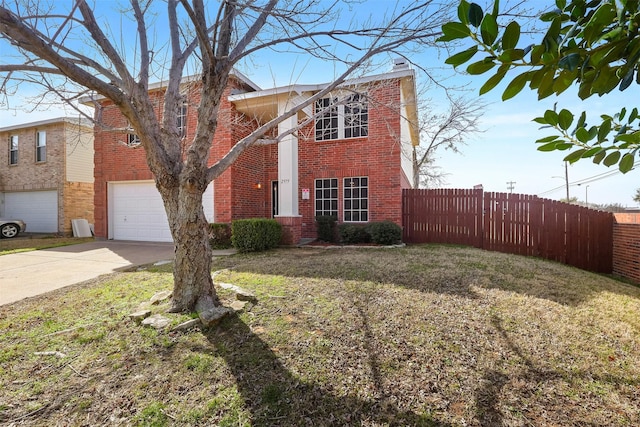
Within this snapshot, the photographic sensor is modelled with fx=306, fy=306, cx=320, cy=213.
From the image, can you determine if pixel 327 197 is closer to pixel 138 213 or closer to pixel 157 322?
pixel 138 213

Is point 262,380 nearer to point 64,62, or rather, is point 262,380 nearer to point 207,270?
point 207,270

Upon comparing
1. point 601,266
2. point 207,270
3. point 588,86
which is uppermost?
point 588,86

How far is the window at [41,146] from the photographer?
50.4 feet

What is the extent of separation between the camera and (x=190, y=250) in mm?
3738

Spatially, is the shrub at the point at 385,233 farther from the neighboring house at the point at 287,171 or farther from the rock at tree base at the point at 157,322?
the rock at tree base at the point at 157,322

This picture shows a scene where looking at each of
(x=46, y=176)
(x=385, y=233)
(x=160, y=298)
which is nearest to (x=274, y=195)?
(x=385, y=233)

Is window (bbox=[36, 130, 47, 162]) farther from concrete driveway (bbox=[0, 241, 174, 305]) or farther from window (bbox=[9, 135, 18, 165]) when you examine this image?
concrete driveway (bbox=[0, 241, 174, 305])

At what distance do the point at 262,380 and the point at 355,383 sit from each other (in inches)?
30.2

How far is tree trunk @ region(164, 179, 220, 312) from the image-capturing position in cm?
369

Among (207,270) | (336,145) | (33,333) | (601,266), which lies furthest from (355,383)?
(601,266)

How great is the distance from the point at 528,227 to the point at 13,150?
2368 centimetres

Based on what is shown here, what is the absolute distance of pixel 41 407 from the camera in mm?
2344

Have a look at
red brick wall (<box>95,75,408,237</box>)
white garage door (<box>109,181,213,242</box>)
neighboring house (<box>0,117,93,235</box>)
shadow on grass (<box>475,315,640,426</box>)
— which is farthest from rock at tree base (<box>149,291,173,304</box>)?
neighboring house (<box>0,117,93,235</box>)

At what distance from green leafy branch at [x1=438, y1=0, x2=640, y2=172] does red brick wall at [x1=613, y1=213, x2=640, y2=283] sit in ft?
30.3
